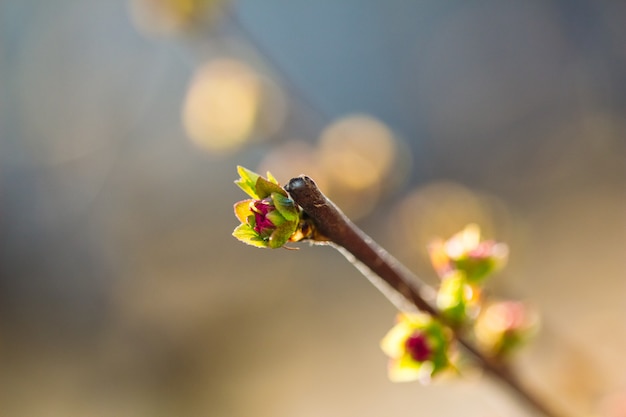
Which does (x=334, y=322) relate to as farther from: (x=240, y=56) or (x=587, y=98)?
(x=587, y=98)

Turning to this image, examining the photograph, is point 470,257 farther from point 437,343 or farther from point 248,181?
point 248,181

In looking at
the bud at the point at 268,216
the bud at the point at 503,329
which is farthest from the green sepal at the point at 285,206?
the bud at the point at 503,329

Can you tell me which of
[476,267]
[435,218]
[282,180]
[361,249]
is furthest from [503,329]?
[282,180]

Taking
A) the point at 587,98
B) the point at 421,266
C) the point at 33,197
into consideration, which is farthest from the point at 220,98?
the point at 33,197

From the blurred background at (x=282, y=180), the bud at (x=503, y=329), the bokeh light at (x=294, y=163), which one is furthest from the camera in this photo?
the blurred background at (x=282, y=180)

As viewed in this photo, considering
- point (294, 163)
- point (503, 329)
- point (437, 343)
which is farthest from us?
point (294, 163)

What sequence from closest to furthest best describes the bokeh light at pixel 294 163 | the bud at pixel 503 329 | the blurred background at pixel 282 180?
the bud at pixel 503 329
the bokeh light at pixel 294 163
the blurred background at pixel 282 180

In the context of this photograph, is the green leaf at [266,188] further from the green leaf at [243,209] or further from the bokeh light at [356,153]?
the bokeh light at [356,153]
